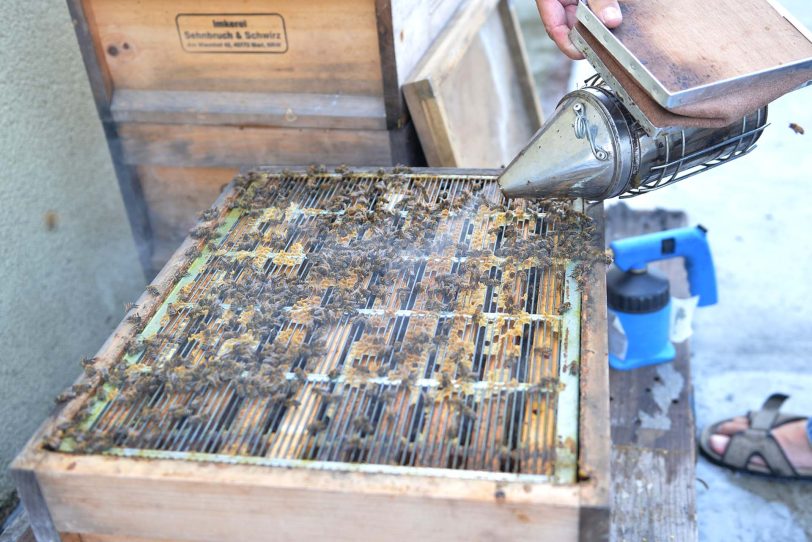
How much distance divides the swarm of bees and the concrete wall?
40.5 inches

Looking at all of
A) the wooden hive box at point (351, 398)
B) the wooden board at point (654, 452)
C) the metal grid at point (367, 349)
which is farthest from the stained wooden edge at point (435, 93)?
the wooden board at point (654, 452)

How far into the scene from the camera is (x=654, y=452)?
2738 millimetres

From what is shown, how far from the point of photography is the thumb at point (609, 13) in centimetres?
191

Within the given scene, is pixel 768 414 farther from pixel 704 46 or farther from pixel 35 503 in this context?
pixel 35 503

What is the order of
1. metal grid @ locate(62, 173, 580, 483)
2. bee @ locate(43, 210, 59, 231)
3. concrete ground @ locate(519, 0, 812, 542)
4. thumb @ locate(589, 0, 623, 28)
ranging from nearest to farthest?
metal grid @ locate(62, 173, 580, 483) < thumb @ locate(589, 0, 623, 28) < concrete ground @ locate(519, 0, 812, 542) < bee @ locate(43, 210, 59, 231)

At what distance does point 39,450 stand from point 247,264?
2.61 ft

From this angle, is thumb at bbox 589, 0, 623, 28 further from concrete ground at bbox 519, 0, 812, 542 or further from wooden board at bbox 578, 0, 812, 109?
concrete ground at bbox 519, 0, 812, 542

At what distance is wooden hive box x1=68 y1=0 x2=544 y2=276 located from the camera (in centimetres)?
270

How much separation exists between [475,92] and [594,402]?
2.17 metres

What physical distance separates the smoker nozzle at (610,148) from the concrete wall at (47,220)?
212 cm

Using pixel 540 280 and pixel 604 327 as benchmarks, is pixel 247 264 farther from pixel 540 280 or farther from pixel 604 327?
pixel 604 327

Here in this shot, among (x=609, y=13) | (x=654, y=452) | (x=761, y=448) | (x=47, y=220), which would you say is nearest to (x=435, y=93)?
(x=609, y=13)

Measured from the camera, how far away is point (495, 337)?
185 centimetres

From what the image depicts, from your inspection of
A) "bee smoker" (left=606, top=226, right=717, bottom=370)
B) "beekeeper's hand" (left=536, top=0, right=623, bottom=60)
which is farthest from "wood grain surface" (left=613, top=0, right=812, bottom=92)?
"bee smoker" (left=606, top=226, right=717, bottom=370)
